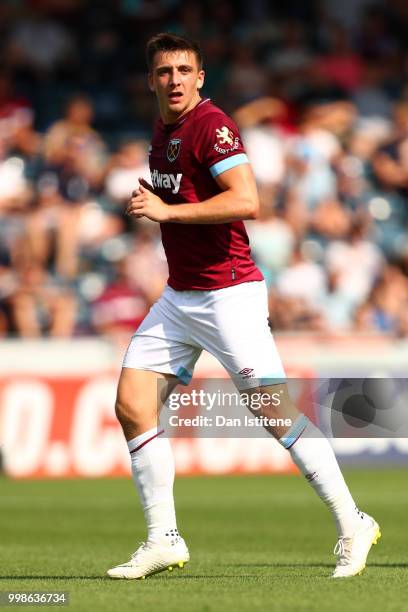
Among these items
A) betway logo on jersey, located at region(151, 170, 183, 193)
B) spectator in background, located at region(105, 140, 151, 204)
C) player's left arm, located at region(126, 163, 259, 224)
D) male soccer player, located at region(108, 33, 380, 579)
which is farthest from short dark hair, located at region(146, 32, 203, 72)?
spectator in background, located at region(105, 140, 151, 204)

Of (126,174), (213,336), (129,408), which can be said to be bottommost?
(129,408)

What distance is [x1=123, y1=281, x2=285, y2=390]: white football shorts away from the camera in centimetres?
712

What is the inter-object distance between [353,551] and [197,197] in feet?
6.37

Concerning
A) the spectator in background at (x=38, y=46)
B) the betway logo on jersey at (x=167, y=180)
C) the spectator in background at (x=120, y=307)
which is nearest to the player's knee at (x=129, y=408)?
the betway logo on jersey at (x=167, y=180)

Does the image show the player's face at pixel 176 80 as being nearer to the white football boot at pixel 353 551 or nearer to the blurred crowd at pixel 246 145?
the white football boot at pixel 353 551

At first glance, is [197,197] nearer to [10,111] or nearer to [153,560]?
[153,560]

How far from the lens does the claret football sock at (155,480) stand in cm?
727

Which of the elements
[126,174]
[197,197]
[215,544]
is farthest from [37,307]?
[197,197]

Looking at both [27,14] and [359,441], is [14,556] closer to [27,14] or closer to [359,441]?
[359,441]

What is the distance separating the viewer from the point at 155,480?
728cm

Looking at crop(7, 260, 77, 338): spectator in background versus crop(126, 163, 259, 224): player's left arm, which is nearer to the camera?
crop(126, 163, 259, 224): player's left arm

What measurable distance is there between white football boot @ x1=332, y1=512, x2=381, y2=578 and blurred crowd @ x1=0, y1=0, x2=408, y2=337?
940 cm

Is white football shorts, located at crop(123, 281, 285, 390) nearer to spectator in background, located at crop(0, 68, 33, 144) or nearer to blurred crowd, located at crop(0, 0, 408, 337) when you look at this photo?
blurred crowd, located at crop(0, 0, 408, 337)

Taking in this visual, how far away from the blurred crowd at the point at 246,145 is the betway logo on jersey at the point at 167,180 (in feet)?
30.0
